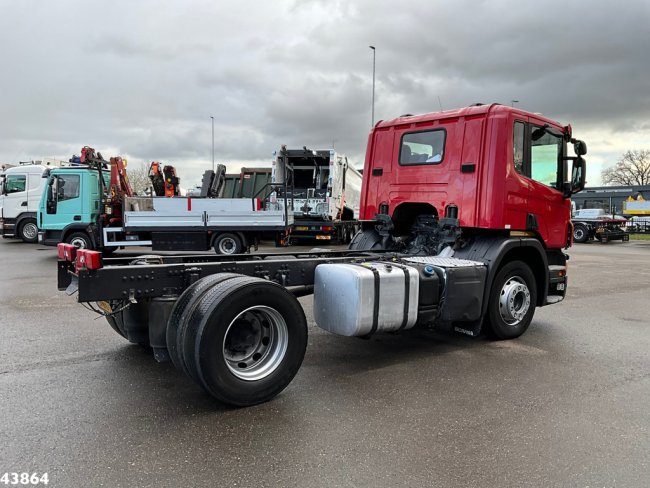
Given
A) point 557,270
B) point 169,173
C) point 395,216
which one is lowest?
point 557,270

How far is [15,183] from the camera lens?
20.5m

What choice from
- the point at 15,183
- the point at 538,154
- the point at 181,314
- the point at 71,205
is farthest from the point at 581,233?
the point at 181,314

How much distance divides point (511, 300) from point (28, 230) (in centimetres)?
2021

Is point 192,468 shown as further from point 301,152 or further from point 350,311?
point 301,152

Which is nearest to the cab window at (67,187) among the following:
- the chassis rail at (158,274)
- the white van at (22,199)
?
the white van at (22,199)

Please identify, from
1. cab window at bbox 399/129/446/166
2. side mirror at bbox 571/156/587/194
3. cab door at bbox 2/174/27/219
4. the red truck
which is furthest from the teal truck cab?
side mirror at bbox 571/156/587/194

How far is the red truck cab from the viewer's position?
5797 millimetres

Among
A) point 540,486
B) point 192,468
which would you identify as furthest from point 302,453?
point 540,486

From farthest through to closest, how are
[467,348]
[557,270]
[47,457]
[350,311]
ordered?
1. [557,270]
2. [467,348]
3. [350,311]
4. [47,457]

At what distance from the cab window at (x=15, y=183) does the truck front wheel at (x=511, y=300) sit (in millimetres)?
20478

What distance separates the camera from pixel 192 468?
305cm

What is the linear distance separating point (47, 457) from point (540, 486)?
295cm

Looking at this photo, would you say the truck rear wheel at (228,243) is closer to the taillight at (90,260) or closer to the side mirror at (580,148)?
the side mirror at (580,148)

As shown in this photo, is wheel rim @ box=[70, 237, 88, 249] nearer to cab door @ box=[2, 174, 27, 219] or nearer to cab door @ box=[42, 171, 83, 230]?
cab door @ box=[42, 171, 83, 230]
